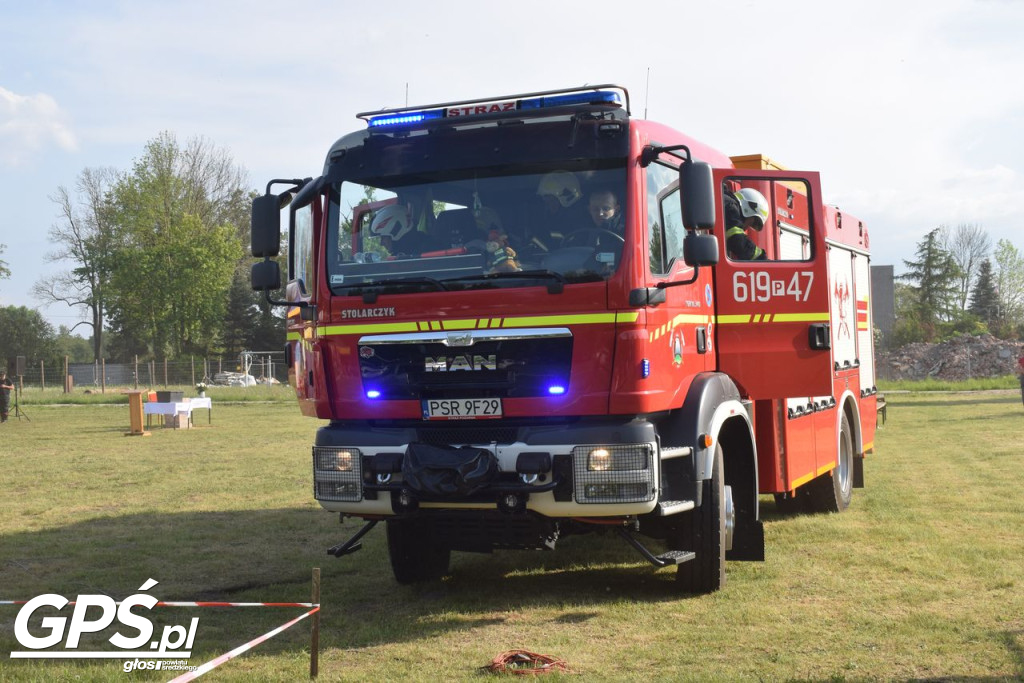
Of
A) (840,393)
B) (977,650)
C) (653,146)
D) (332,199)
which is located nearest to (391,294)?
(332,199)

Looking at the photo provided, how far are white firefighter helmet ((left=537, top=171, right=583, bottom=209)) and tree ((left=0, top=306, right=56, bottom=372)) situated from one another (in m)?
76.8

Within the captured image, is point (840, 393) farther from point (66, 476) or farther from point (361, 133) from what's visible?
point (66, 476)

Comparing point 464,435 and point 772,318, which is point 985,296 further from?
point 464,435

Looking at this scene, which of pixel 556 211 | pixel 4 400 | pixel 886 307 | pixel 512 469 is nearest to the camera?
pixel 512 469

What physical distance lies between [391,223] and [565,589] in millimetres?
2797

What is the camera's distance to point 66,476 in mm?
15750

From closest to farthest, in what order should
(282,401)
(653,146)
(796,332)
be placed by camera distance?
1. (653,146)
2. (796,332)
3. (282,401)

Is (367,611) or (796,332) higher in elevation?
(796,332)

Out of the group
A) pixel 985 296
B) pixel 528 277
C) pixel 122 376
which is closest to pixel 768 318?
pixel 528 277

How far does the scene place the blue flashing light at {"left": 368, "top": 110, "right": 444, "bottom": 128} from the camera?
281 inches

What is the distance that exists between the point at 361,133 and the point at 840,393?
5735 millimetres

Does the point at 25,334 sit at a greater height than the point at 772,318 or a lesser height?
greater

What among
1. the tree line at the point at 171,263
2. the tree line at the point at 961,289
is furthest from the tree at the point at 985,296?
the tree line at the point at 171,263

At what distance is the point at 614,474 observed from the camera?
21.1 feet
